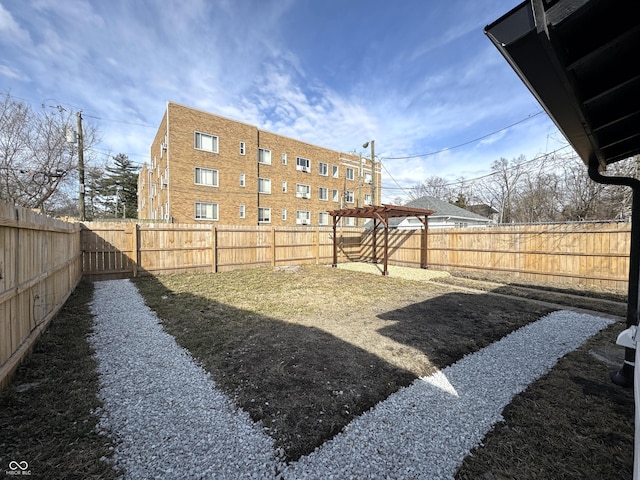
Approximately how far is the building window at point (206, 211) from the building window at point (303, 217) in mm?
6697

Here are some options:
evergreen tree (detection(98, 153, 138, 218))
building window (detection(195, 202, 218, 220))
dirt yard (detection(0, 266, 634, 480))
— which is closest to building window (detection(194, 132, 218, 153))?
building window (detection(195, 202, 218, 220))

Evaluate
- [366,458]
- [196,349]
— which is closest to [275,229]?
[196,349]

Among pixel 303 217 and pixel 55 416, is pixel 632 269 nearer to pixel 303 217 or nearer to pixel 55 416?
pixel 55 416

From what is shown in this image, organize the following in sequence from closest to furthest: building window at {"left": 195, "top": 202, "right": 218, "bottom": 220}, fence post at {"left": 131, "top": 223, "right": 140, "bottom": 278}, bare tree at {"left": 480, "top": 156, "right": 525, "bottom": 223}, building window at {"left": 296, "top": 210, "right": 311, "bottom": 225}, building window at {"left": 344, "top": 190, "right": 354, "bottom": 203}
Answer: fence post at {"left": 131, "top": 223, "right": 140, "bottom": 278}, building window at {"left": 195, "top": 202, "right": 218, "bottom": 220}, building window at {"left": 296, "top": 210, "right": 311, "bottom": 225}, bare tree at {"left": 480, "top": 156, "right": 525, "bottom": 223}, building window at {"left": 344, "top": 190, "right": 354, "bottom": 203}

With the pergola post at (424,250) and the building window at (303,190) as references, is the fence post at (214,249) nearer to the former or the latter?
the pergola post at (424,250)

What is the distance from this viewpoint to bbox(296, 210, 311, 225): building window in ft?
72.3

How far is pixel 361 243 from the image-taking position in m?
16.2

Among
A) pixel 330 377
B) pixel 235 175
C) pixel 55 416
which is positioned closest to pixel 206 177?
pixel 235 175

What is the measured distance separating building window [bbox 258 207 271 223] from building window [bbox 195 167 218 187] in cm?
366

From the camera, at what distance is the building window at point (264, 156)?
776 inches

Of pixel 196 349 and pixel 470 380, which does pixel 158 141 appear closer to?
pixel 196 349

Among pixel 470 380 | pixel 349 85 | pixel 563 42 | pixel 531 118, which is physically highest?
pixel 349 85

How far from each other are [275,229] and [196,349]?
8983 millimetres

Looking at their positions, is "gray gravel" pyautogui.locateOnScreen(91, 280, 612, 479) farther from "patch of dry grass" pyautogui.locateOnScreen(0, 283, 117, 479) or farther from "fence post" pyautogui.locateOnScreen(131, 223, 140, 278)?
"fence post" pyautogui.locateOnScreen(131, 223, 140, 278)
